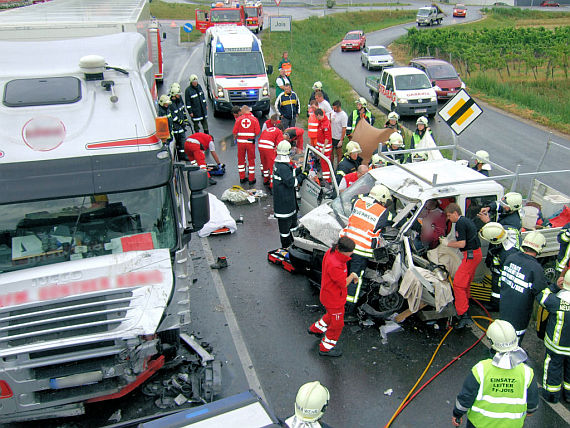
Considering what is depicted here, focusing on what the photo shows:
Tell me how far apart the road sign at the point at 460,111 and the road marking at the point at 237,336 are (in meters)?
4.61

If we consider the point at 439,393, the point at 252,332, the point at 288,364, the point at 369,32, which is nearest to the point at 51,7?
the point at 252,332

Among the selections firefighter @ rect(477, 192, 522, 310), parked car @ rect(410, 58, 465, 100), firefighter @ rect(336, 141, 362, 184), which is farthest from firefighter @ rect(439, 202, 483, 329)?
parked car @ rect(410, 58, 465, 100)

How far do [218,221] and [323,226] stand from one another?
295 centimetres

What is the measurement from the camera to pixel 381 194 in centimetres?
693

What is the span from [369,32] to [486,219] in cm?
4386

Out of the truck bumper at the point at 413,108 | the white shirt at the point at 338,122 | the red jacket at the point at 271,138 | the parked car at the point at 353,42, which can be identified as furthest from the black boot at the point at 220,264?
the parked car at the point at 353,42

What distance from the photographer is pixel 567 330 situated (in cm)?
540

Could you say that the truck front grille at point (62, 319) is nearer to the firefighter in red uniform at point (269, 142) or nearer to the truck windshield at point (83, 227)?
the truck windshield at point (83, 227)

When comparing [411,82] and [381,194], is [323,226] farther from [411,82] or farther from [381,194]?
[411,82]

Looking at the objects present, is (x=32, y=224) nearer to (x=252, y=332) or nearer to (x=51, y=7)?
(x=252, y=332)

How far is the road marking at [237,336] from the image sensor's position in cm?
618

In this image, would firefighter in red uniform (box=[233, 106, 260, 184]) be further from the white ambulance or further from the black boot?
the white ambulance

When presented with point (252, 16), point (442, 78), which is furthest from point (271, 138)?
point (252, 16)

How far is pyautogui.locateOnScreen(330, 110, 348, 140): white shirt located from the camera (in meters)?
12.2
